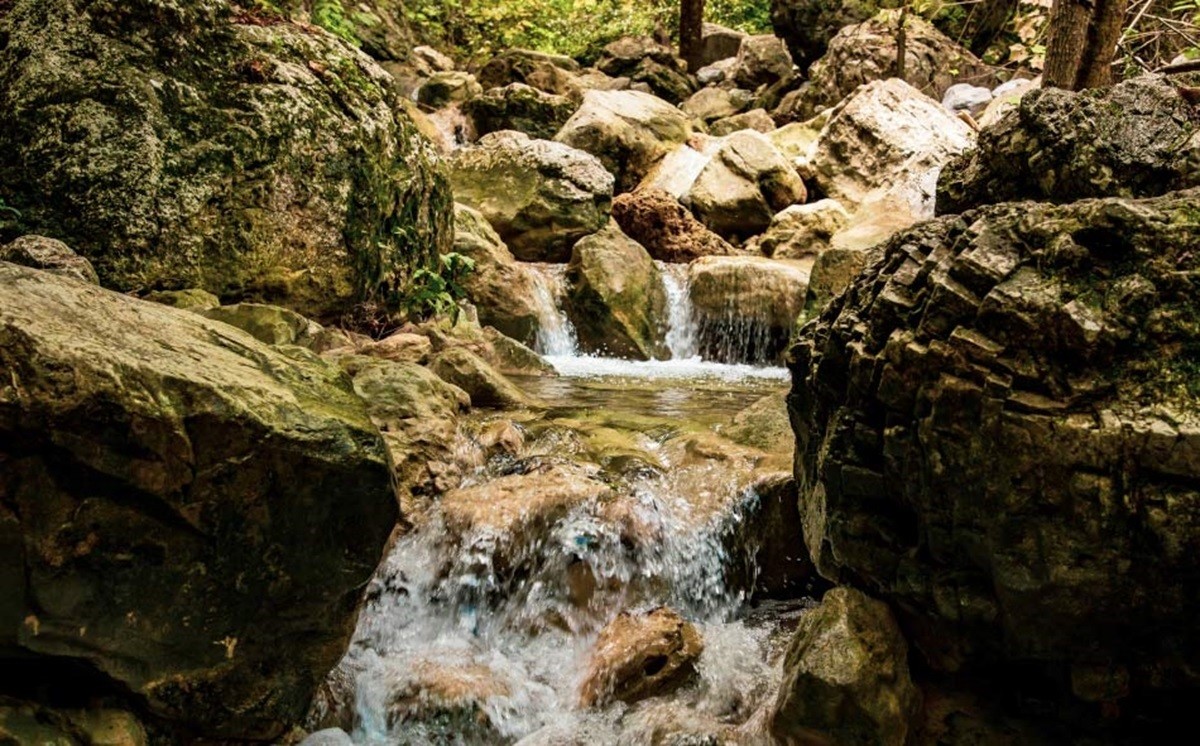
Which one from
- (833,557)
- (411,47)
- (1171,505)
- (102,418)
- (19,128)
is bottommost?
(833,557)

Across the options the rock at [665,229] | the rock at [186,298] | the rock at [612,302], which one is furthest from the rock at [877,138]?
the rock at [186,298]

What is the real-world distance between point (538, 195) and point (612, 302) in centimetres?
241

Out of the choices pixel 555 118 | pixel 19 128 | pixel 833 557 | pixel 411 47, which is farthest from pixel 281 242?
pixel 411 47

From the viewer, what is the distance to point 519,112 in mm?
16156

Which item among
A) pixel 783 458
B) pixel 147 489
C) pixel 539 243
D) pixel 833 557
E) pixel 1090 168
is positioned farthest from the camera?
pixel 539 243

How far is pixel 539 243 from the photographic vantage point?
39.1 feet

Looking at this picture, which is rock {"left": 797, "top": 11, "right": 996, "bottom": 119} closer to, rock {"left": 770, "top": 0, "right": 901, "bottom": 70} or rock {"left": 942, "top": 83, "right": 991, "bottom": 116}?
rock {"left": 942, "top": 83, "right": 991, "bottom": 116}

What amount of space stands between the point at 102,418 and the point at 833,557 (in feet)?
8.46

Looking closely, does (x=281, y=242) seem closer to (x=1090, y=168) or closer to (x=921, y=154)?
(x=1090, y=168)

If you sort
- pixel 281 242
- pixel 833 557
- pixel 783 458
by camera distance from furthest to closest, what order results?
pixel 281 242
pixel 783 458
pixel 833 557

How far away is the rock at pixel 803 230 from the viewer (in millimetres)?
13406

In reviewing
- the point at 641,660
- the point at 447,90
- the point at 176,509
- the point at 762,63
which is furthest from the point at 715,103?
Answer: the point at 176,509

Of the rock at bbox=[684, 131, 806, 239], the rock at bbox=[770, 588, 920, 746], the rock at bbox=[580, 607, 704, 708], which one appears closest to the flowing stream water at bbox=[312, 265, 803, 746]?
the rock at bbox=[580, 607, 704, 708]

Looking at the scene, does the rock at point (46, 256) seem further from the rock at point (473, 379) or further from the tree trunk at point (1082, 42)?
the tree trunk at point (1082, 42)
